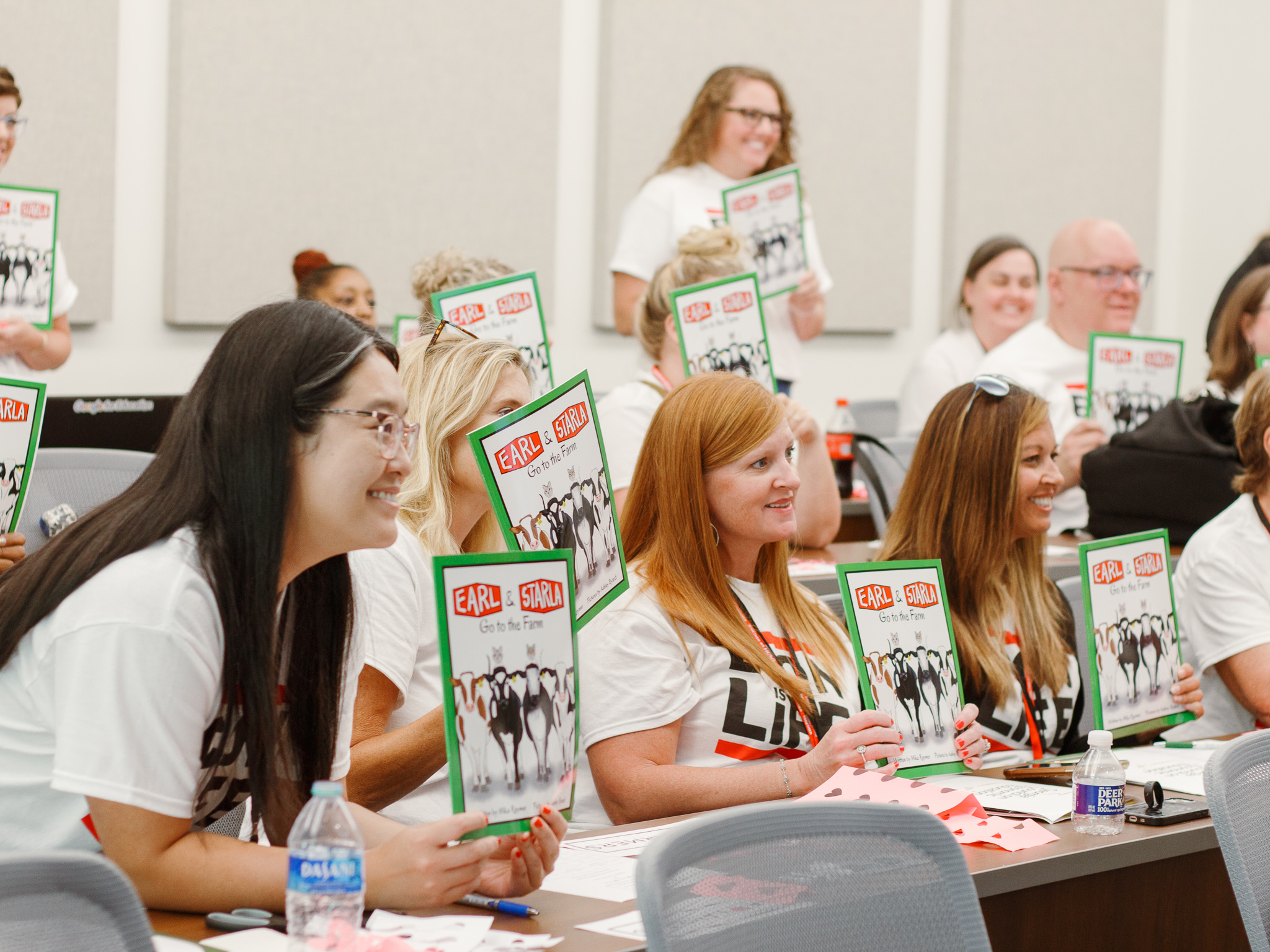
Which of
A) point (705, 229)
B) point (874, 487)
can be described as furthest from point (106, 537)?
point (874, 487)

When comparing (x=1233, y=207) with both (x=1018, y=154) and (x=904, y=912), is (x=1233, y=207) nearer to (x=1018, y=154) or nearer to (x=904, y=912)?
(x=1018, y=154)

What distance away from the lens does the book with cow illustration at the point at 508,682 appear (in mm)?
1467

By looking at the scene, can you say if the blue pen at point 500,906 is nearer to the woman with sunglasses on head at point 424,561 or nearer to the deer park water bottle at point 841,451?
the woman with sunglasses on head at point 424,561

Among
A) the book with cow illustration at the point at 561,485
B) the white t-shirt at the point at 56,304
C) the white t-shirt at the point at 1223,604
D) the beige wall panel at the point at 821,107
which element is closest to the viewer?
the book with cow illustration at the point at 561,485

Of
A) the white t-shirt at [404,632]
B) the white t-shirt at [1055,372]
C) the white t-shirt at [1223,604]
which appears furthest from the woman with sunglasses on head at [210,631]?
the white t-shirt at [1055,372]

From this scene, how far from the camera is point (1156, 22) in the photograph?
305 inches

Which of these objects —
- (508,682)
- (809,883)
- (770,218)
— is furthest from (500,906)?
(770,218)

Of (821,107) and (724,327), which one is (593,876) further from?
(821,107)

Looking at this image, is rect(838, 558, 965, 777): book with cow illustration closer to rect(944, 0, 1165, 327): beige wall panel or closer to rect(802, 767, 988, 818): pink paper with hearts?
rect(802, 767, 988, 818): pink paper with hearts

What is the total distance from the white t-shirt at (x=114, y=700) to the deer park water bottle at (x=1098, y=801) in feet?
3.90

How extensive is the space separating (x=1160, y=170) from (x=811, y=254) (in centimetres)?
401

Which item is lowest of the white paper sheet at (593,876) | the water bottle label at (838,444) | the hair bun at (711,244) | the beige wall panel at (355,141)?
the white paper sheet at (593,876)

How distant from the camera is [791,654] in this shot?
2.38 metres

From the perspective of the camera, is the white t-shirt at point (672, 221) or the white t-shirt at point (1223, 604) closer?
the white t-shirt at point (1223, 604)
